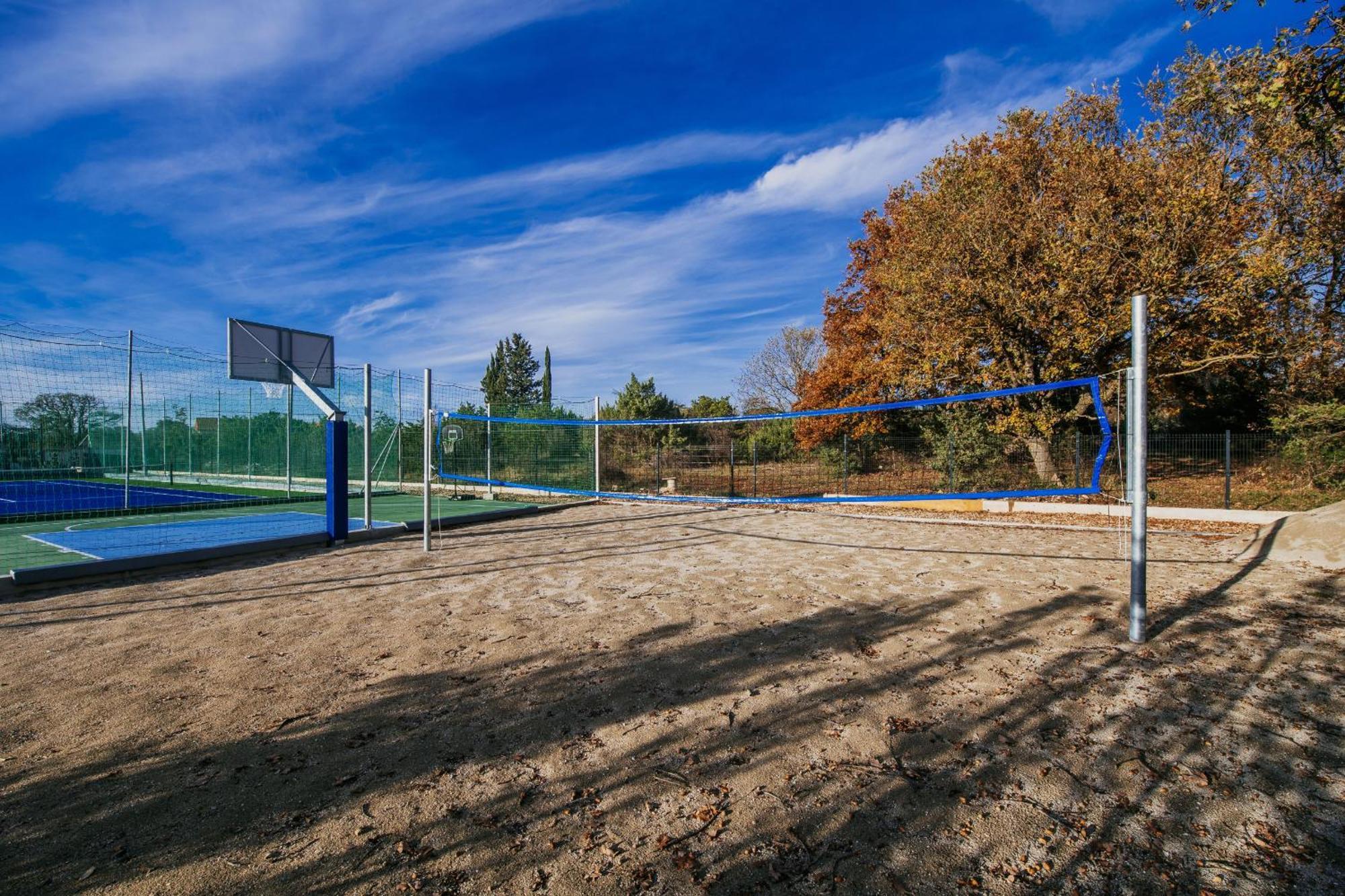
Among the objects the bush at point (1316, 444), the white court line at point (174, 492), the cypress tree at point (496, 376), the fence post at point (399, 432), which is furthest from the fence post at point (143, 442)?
the cypress tree at point (496, 376)

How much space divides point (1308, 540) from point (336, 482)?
38.7 ft

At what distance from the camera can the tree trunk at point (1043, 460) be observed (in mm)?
14664

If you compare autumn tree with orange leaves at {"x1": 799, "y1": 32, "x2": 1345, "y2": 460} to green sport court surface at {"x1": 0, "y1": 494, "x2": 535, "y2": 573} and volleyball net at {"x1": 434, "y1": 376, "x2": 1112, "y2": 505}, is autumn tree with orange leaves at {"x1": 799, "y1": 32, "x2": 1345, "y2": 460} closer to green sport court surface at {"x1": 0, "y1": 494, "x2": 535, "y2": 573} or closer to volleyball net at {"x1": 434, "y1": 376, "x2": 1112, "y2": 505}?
volleyball net at {"x1": 434, "y1": 376, "x2": 1112, "y2": 505}

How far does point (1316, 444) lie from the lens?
1248 centimetres

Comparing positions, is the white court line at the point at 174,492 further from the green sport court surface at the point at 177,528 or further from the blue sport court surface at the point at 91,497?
the green sport court surface at the point at 177,528

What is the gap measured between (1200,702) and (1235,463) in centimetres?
1268

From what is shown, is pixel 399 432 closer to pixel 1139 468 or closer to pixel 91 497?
pixel 91 497

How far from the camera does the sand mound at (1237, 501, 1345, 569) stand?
276 inches

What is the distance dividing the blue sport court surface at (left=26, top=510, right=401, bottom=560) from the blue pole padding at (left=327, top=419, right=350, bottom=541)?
27 cm

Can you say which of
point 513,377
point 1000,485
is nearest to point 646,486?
point 1000,485

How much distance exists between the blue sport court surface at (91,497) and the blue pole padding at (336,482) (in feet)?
15.2

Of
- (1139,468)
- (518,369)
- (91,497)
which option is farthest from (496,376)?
(1139,468)

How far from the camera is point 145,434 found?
14719 mm

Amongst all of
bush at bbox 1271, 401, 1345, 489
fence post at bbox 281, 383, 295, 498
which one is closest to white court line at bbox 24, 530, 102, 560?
fence post at bbox 281, 383, 295, 498
